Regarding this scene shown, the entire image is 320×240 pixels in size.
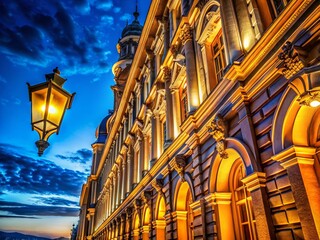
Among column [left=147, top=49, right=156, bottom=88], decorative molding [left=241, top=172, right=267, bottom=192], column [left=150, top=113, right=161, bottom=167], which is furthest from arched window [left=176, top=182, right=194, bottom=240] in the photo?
column [left=147, top=49, right=156, bottom=88]

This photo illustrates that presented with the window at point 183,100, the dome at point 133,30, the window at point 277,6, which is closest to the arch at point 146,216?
the window at point 183,100

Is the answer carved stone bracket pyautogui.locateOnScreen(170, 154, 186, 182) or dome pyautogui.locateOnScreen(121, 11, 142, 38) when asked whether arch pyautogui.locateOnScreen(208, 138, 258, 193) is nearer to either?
carved stone bracket pyautogui.locateOnScreen(170, 154, 186, 182)

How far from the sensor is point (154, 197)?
12.8 m

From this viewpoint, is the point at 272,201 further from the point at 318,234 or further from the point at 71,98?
the point at 71,98

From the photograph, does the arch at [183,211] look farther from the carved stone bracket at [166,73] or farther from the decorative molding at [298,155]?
the carved stone bracket at [166,73]

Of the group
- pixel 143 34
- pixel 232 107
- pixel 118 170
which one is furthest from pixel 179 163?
pixel 118 170

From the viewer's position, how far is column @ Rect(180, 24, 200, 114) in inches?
387

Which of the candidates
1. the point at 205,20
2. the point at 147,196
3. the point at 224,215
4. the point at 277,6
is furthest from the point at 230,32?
the point at 147,196

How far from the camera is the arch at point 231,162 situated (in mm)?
5877

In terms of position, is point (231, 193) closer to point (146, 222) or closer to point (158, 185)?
point (158, 185)

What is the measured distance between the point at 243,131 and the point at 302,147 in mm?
1693

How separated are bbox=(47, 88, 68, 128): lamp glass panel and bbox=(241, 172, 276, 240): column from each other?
13.0ft

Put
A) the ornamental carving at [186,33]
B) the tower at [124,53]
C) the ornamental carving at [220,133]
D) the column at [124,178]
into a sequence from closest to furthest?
the ornamental carving at [220,133], the ornamental carving at [186,33], the column at [124,178], the tower at [124,53]

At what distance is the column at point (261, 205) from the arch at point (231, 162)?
203 millimetres
